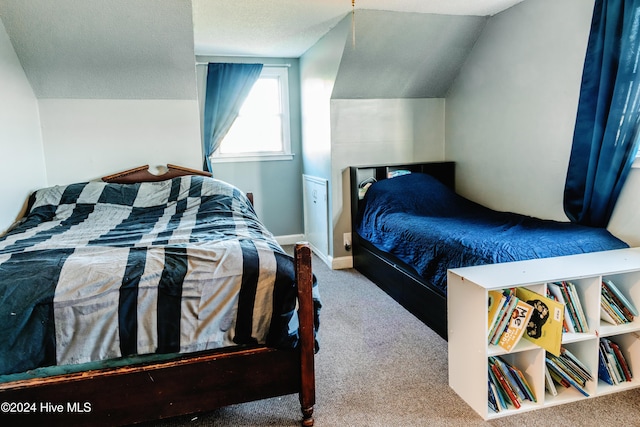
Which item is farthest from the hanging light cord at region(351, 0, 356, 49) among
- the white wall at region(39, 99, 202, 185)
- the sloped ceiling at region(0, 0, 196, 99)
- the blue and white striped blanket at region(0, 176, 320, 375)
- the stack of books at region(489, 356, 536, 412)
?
the stack of books at region(489, 356, 536, 412)

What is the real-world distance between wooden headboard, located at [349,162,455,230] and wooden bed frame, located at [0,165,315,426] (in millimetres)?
2152

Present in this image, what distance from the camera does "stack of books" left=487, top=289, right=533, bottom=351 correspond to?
1.77 meters

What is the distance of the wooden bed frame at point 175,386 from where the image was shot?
146 centimetres

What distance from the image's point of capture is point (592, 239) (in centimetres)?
232

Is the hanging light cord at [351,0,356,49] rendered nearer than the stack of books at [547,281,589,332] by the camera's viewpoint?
No

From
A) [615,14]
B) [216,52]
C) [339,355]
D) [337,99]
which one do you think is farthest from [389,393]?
[216,52]

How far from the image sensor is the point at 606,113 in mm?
2434

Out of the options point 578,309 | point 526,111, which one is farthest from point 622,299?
point 526,111

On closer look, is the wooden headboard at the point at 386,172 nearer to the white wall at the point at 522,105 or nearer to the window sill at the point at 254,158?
the white wall at the point at 522,105

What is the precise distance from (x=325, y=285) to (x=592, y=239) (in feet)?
6.08

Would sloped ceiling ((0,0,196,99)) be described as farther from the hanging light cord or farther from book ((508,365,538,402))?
book ((508,365,538,402))

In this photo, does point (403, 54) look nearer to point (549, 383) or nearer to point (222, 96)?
point (222, 96)

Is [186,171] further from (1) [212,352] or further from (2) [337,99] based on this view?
(1) [212,352]

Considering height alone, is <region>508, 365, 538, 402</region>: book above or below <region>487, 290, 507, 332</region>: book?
below
